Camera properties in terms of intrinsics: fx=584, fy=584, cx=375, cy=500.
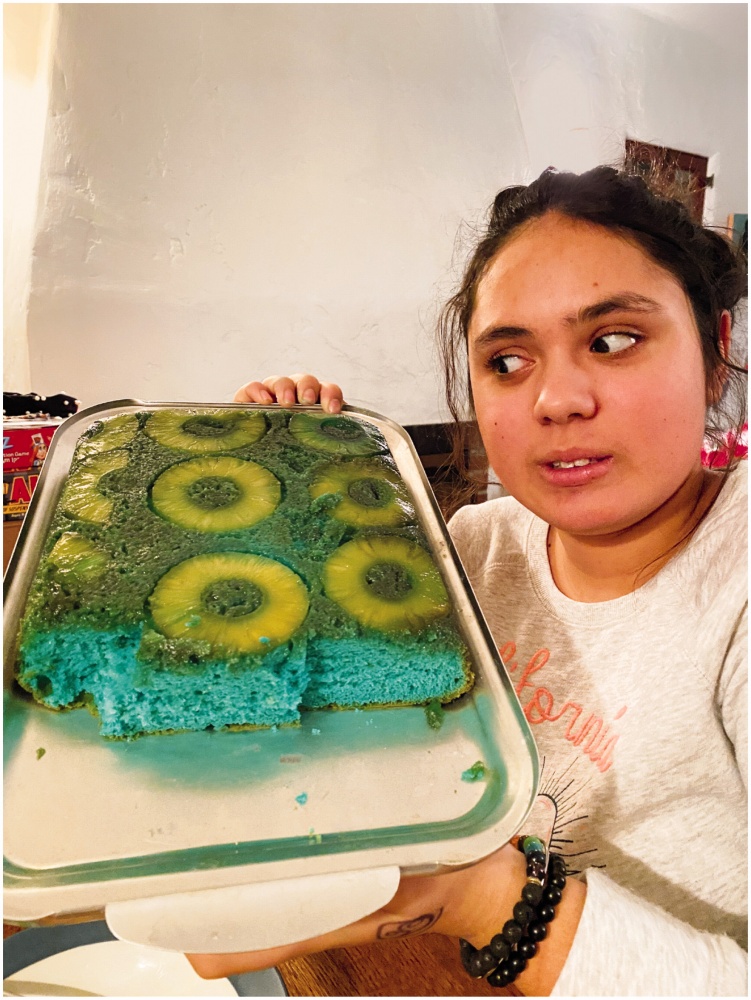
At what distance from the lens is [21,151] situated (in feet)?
6.05

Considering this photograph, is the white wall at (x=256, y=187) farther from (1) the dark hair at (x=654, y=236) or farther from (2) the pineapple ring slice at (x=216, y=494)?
(2) the pineapple ring slice at (x=216, y=494)

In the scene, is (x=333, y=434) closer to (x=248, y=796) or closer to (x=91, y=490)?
(x=91, y=490)

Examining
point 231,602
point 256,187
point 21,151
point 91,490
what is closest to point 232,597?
point 231,602

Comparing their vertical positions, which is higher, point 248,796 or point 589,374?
point 589,374

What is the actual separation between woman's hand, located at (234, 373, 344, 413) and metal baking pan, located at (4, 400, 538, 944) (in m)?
0.49

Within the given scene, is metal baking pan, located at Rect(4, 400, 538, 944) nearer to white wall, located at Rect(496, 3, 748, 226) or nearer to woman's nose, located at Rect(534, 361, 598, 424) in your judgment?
woman's nose, located at Rect(534, 361, 598, 424)

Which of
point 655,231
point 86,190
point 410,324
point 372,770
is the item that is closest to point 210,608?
point 372,770

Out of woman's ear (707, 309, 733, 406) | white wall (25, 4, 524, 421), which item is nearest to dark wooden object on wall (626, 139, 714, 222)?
woman's ear (707, 309, 733, 406)

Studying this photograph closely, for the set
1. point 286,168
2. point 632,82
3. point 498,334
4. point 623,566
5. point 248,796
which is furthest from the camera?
point 286,168

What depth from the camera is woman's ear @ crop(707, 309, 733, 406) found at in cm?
82

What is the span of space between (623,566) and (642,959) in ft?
1.54

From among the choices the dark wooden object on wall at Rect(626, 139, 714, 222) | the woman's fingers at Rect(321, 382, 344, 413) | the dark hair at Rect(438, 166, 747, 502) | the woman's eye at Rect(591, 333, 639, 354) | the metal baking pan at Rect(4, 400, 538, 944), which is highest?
the dark wooden object on wall at Rect(626, 139, 714, 222)

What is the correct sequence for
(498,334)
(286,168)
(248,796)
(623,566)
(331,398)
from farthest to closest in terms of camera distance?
(286,168) → (331,398) → (623,566) → (498,334) → (248,796)

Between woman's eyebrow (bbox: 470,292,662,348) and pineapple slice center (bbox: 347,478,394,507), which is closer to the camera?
woman's eyebrow (bbox: 470,292,662,348)
